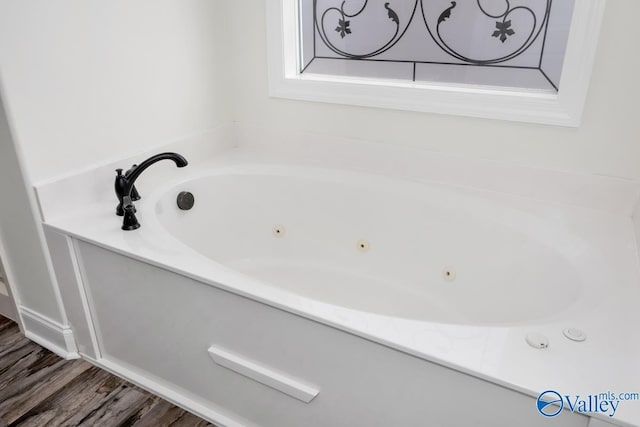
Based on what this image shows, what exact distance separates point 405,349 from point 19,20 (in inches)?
58.2

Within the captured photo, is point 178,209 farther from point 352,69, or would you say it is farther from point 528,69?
point 528,69

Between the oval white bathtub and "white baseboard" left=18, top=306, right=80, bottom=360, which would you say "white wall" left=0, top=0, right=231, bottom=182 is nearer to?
the oval white bathtub

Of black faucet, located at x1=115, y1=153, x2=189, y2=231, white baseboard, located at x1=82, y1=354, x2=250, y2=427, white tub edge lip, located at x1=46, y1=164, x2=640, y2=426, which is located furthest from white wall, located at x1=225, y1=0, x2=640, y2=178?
white baseboard, located at x1=82, y1=354, x2=250, y2=427

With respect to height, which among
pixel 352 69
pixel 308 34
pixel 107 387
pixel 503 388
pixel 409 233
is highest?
pixel 308 34

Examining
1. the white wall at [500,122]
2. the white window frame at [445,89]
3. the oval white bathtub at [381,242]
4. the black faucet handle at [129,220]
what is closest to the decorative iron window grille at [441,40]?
the white window frame at [445,89]

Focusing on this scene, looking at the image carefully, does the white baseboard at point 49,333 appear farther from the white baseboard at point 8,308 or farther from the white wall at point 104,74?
the white wall at point 104,74

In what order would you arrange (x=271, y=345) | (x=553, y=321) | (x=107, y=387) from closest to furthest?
(x=553, y=321) < (x=271, y=345) < (x=107, y=387)

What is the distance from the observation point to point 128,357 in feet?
5.88

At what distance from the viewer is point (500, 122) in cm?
183

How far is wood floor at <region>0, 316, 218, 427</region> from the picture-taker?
1.63 metres

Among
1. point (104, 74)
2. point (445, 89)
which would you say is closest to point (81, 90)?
point (104, 74)

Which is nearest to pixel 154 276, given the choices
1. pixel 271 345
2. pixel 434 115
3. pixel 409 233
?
pixel 271 345

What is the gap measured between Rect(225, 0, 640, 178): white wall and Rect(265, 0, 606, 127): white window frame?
4cm

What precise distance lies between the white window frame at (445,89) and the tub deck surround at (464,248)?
205mm
